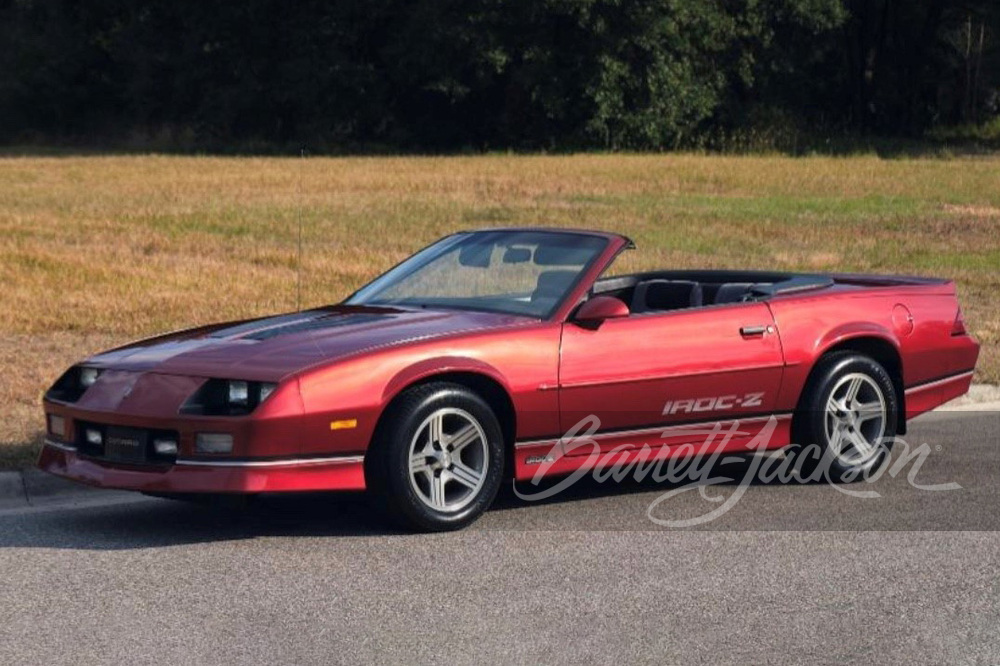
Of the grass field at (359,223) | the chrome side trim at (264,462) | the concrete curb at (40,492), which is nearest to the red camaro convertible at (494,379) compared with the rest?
the chrome side trim at (264,462)

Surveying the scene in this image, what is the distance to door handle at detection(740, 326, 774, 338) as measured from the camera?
8.78 meters

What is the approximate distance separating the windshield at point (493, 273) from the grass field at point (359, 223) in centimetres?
219

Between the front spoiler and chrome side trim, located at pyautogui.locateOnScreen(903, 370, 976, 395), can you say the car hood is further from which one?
chrome side trim, located at pyautogui.locateOnScreen(903, 370, 976, 395)

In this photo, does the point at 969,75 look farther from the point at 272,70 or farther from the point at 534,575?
the point at 534,575

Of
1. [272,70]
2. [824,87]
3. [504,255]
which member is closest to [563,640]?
[504,255]

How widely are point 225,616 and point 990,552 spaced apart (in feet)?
10.7

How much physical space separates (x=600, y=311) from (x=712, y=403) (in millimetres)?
829

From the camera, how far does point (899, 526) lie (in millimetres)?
8086

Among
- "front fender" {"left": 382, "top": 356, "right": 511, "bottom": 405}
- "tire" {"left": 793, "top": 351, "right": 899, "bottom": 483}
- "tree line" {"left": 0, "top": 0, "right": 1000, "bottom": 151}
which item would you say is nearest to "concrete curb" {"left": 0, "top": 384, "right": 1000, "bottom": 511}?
"front fender" {"left": 382, "top": 356, "right": 511, "bottom": 405}

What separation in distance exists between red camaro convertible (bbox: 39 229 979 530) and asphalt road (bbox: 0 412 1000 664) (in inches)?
11.9

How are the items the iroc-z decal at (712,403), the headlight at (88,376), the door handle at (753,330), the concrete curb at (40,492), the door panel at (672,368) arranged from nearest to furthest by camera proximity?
the headlight at (88,376)
the door panel at (672,368)
the iroc-z decal at (712,403)
the concrete curb at (40,492)
the door handle at (753,330)

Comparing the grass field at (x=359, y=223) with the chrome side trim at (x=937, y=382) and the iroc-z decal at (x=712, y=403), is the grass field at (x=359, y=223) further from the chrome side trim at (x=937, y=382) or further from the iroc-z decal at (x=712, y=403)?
the iroc-z decal at (x=712, y=403)

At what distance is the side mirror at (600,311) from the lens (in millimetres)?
8242

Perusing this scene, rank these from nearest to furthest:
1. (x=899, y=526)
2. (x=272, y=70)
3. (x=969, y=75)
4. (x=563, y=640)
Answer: (x=563, y=640)
(x=899, y=526)
(x=272, y=70)
(x=969, y=75)
